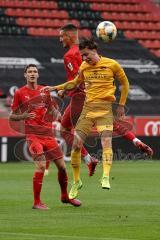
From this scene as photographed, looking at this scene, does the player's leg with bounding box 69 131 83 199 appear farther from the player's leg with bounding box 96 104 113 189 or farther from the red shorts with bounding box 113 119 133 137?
the red shorts with bounding box 113 119 133 137

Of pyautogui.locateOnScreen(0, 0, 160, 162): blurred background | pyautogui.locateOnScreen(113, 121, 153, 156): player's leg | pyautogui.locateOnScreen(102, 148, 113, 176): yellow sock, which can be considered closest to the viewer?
pyautogui.locateOnScreen(102, 148, 113, 176): yellow sock

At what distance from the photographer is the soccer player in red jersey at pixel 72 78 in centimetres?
1248

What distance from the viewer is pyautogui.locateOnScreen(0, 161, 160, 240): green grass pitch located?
8.56 m

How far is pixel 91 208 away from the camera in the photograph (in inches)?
445

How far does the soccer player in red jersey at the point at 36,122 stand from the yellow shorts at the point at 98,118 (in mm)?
703

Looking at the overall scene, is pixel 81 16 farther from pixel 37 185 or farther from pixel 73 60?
pixel 37 185

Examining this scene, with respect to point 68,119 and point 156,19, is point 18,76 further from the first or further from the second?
point 68,119

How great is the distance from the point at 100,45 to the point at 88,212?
21296mm

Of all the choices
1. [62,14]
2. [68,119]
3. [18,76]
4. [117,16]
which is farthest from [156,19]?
[68,119]

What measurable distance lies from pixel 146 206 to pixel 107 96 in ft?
5.31

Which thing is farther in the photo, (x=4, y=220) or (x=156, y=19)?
(x=156, y=19)

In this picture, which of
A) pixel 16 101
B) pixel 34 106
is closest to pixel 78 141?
pixel 34 106

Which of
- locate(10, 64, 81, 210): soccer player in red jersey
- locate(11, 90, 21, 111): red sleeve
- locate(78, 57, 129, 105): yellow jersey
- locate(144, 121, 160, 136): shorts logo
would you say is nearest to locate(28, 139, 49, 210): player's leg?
locate(10, 64, 81, 210): soccer player in red jersey

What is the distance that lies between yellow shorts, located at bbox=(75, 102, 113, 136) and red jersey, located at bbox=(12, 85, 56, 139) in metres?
0.79
